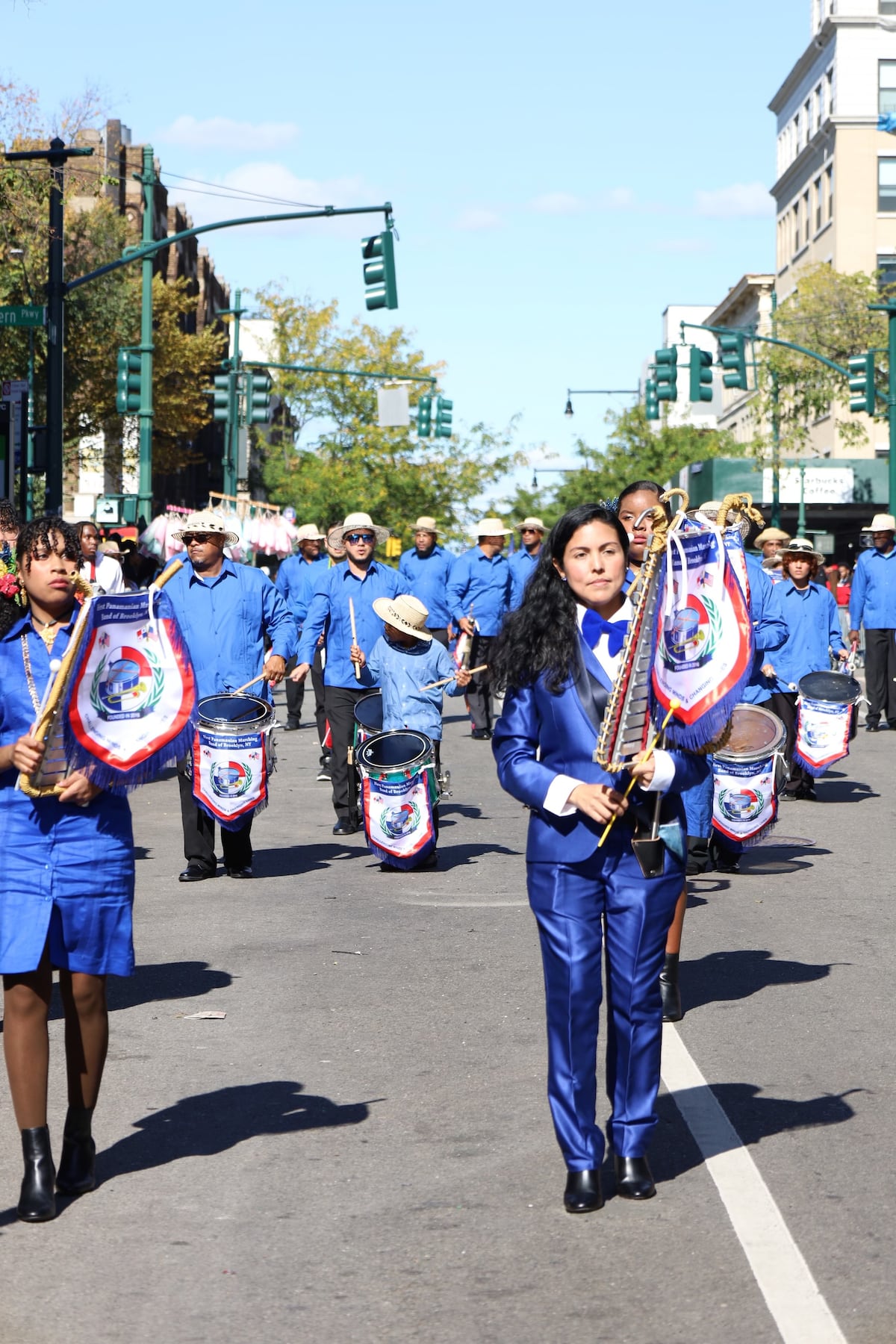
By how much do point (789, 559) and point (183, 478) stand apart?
74.8 meters

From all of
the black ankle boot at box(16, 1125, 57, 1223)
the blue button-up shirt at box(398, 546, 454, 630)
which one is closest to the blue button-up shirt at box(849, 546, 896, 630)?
the blue button-up shirt at box(398, 546, 454, 630)

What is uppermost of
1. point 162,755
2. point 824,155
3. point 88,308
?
point 824,155

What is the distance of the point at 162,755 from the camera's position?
5.21 meters

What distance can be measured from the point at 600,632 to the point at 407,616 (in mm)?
6633

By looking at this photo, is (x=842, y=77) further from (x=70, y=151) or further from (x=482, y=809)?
(x=482, y=809)

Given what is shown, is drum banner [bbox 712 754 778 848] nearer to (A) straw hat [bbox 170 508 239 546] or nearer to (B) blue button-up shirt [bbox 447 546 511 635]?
(A) straw hat [bbox 170 508 239 546]

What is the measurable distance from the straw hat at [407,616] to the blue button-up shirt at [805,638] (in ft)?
11.7

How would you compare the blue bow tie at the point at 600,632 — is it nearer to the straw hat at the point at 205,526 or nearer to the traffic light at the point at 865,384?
the straw hat at the point at 205,526

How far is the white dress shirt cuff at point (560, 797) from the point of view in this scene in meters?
4.91

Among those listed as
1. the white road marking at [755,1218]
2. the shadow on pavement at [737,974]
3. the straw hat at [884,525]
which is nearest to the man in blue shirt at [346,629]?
the shadow on pavement at [737,974]

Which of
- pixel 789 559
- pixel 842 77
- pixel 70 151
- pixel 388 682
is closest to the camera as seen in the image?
pixel 388 682

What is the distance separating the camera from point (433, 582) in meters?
20.7

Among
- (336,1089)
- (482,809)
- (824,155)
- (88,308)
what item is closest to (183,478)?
(824,155)

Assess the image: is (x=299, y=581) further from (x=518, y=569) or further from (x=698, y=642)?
(x=698, y=642)
